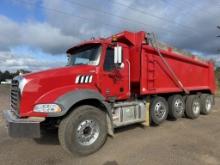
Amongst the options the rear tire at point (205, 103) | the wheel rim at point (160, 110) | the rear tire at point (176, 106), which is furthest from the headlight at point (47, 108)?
the rear tire at point (205, 103)

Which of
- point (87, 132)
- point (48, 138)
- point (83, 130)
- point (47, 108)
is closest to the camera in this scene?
point (47, 108)

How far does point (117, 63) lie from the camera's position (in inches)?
276

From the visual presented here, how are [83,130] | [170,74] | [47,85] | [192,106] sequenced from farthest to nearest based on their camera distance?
[192,106] < [170,74] < [83,130] < [47,85]

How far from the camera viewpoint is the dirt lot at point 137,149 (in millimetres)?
5523

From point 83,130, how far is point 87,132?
16cm

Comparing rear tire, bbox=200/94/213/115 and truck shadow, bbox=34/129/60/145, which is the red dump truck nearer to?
truck shadow, bbox=34/129/60/145

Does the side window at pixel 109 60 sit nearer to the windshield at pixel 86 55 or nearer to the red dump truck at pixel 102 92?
the red dump truck at pixel 102 92

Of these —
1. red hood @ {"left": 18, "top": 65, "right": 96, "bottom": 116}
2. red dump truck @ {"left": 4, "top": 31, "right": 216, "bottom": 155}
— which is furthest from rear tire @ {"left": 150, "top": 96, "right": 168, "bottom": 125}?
red hood @ {"left": 18, "top": 65, "right": 96, "bottom": 116}

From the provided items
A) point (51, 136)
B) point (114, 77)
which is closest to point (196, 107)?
point (114, 77)

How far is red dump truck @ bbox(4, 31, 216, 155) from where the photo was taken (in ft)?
18.6

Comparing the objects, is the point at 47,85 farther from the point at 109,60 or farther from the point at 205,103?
the point at 205,103

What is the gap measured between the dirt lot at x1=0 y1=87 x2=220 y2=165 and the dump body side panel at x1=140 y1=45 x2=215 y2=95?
1.53m

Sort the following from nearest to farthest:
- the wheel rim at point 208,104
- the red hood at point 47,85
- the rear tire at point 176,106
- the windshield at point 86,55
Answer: the red hood at point 47,85
the windshield at point 86,55
the rear tire at point 176,106
the wheel rim at point 208,104

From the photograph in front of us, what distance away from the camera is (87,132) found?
6.13m
